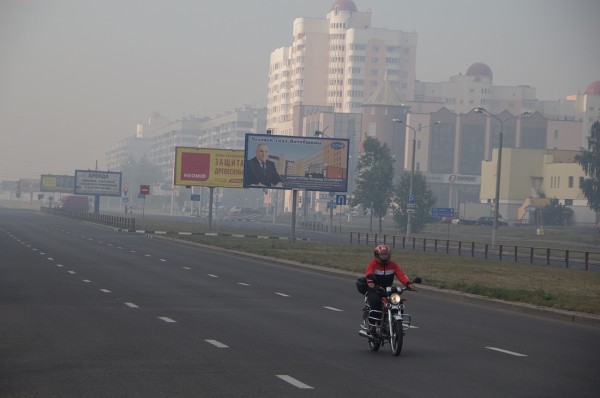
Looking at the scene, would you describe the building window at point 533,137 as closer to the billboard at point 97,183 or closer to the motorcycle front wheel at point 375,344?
the billboard at point 97,183

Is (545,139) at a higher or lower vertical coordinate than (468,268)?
higher

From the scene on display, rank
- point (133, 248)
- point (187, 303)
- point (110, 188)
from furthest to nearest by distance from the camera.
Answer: point (110, 188)
point (133, 248)
point (187, 303)

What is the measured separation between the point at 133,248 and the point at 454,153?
13648 cm

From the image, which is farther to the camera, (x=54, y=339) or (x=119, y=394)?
(x=54, y=339)

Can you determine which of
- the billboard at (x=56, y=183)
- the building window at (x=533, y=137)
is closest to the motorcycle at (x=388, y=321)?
the billboard at (x=56, y=183)

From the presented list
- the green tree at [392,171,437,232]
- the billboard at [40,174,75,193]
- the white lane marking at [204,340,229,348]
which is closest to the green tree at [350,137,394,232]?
the green tree at [392,171,437,232]

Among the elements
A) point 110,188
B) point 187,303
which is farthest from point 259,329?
point 110,188

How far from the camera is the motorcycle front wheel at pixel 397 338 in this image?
1448cm

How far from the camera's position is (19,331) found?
54.1 ft

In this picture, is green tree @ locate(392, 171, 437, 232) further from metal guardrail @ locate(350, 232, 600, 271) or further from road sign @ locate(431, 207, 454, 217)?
road sign @ locate(431, 207, 454, 217)

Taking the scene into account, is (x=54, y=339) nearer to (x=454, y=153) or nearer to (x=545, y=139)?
(x=454, y=153)

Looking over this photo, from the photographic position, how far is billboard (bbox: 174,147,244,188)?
84.3 m

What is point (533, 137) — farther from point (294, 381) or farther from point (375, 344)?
point (294, 381)

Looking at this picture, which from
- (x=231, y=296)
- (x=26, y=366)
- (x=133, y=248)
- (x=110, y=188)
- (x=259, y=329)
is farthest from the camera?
(x=110, y=188)
